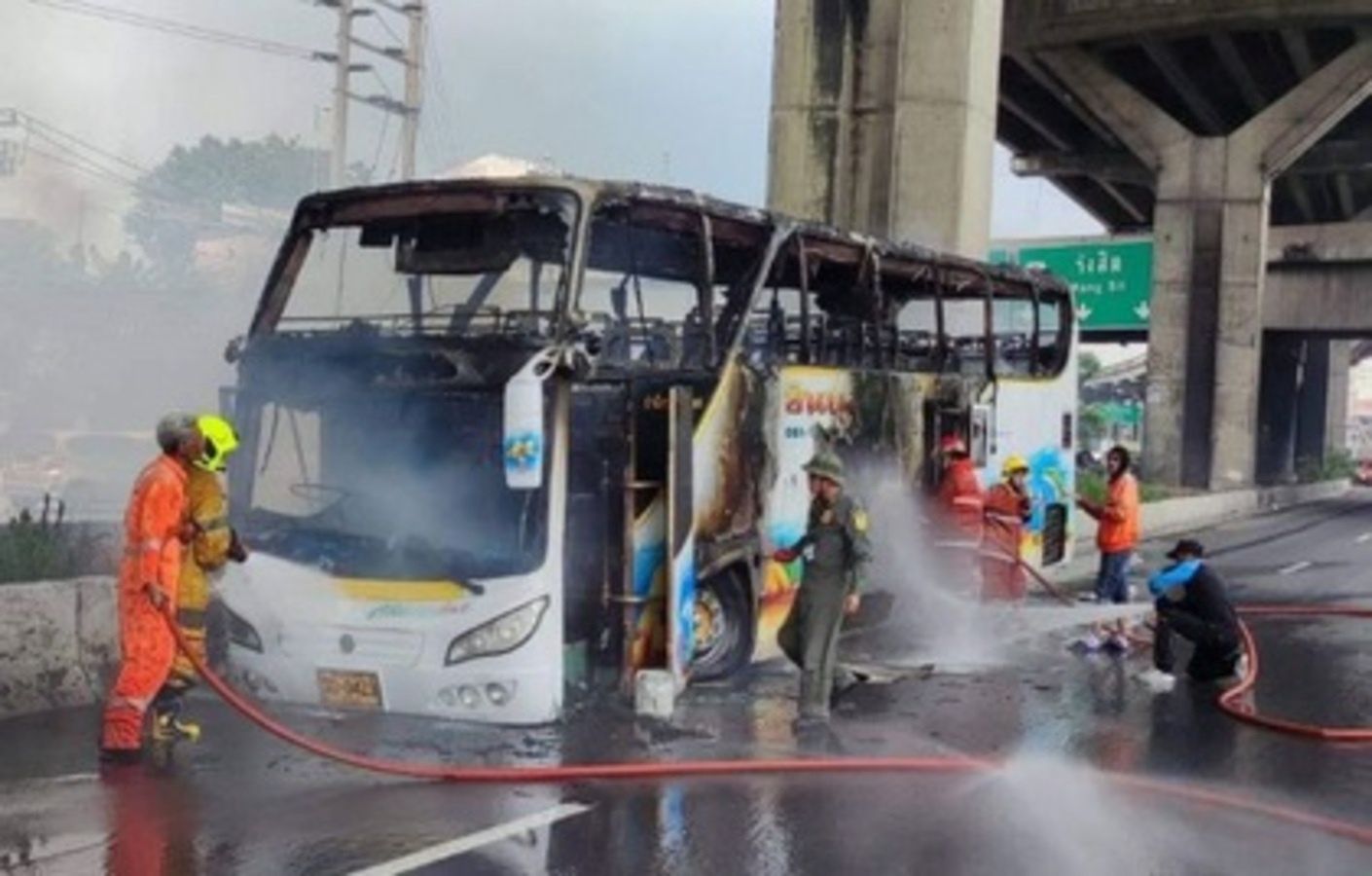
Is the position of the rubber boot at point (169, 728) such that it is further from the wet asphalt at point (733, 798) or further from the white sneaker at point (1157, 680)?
the white sneaker at point (1157, 680)

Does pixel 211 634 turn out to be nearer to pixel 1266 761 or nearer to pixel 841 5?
pixel 1266 761

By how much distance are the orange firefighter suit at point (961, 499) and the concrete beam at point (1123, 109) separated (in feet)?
81.5

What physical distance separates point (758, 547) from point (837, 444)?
4.23 feet

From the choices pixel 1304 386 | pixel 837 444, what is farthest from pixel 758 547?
pixel 1304 386

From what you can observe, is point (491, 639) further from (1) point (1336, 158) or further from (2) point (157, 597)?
(1) point (1336, 158)

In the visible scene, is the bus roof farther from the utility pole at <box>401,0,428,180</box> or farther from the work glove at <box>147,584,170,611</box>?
the utility pole at <box>401,0,428,180</box>

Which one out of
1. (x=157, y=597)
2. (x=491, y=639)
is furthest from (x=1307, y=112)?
(x=157, y=597)

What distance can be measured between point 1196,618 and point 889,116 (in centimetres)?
1120

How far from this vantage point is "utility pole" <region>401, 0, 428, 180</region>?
2670 centimetres

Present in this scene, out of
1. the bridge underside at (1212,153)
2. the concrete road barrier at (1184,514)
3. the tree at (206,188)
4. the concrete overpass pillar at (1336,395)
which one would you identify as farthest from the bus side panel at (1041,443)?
the concrete overpass pillar at (1336,395)

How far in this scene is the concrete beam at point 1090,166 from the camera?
1542 inches

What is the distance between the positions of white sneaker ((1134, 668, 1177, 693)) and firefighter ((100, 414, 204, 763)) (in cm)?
605

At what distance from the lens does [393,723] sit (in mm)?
7230

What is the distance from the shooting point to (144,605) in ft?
20.9
